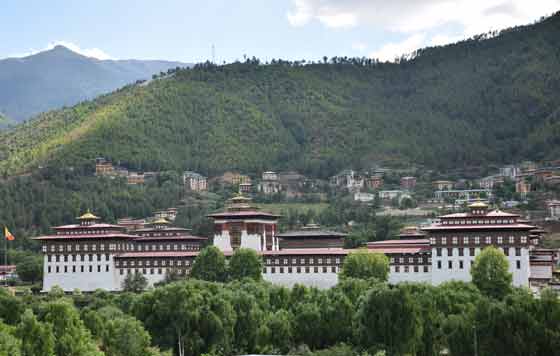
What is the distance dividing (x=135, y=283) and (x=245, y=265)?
12.7 meters

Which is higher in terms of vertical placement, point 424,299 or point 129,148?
point 129,148

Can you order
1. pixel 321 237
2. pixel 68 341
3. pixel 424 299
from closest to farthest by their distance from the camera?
pixel 68 341 → pixel 424 299 → pixel 321 237

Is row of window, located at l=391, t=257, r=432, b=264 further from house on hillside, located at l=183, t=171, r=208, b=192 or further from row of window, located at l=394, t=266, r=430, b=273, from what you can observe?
house on hillside, located at l=183, t=171, r=208, b=192

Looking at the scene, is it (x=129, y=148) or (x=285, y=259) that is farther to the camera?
(x=129, y=148)

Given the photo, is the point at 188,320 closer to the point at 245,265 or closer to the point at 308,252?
the point at 245,265

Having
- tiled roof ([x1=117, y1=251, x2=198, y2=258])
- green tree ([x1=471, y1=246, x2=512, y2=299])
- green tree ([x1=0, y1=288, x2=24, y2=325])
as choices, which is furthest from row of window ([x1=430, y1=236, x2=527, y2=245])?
green tree ([x1=0, y1=288, x2=24, y2=325])

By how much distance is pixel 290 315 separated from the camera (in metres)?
74.8

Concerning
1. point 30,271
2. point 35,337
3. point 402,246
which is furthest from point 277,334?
point 30,271

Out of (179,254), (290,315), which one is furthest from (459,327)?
(179,254)

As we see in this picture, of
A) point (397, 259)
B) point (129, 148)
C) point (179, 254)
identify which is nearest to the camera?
point (397, 259)

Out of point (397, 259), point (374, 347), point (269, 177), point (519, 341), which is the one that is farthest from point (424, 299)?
point (269, 177)

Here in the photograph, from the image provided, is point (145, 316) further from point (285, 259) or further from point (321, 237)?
point (321, 237)

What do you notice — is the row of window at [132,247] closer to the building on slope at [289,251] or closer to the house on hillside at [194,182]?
the building on slope at [289,251]

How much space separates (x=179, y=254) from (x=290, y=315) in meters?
37.4
